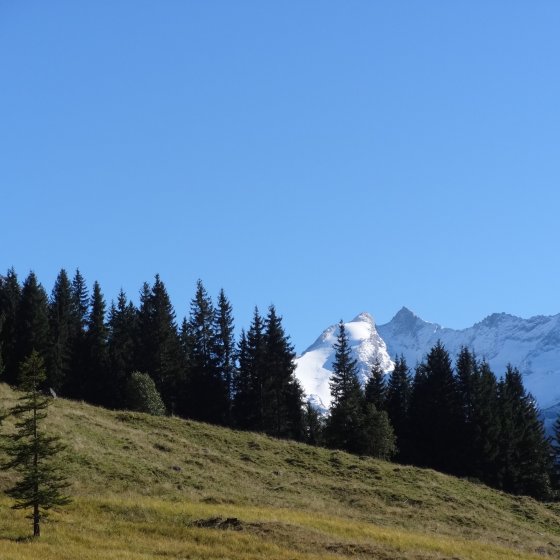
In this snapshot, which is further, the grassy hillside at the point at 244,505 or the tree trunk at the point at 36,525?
the grassy hillside at the point at 244,505

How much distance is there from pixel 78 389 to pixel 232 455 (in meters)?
38.2

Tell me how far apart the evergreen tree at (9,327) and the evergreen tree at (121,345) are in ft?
36.8

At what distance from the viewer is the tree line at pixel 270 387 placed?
8388 centimetres

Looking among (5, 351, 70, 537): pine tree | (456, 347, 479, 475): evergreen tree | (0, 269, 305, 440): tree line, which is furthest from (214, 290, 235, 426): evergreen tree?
(5, 351, 70, 537): pine tree

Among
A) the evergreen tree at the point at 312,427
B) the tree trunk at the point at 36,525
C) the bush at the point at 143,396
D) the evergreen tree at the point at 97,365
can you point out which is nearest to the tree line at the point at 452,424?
the evergreen tree at the point at 312,427

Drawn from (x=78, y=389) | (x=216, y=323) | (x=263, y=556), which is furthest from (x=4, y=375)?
(x=263, y=556)

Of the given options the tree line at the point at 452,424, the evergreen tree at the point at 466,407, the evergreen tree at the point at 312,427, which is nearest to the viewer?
the tree line at the point at 452,424

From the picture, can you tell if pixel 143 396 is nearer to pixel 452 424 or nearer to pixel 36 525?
pixel 452 424

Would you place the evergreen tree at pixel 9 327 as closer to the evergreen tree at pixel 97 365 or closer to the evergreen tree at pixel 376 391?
the evergreen tree at pixel 97 365

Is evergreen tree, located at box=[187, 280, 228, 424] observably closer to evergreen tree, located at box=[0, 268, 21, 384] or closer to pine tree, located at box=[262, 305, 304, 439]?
pine tree, located at box=[262, 305, 304, 439]

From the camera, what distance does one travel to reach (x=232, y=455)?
58250 mm

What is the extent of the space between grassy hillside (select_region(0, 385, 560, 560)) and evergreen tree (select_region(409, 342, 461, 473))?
21175 mm

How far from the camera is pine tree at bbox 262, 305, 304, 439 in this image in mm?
87500

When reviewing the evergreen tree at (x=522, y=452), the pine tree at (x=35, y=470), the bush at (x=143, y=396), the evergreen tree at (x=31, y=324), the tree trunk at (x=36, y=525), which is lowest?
the tree trunk at (x=36, y=525)
